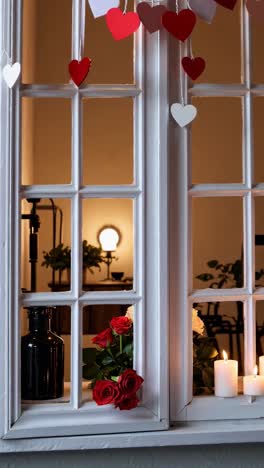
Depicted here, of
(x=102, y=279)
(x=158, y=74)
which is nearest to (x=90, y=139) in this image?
(x=102, y=279)

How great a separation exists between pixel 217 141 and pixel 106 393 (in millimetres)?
4750

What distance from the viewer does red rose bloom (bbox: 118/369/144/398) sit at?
1.79 metres

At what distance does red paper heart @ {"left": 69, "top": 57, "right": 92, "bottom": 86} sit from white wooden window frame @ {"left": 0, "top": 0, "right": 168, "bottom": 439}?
40mm

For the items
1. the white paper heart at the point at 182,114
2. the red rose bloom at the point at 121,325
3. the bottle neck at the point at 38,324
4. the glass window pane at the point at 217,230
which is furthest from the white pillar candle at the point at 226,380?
the glass window pane at the point at 217,230

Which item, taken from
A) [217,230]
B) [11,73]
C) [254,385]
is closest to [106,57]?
[217,230]

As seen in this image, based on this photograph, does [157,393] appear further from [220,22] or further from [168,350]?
[220,22]

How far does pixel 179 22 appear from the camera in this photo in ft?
6.03

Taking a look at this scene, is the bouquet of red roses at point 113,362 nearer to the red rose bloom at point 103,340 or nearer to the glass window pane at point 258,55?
the red rose bloom at point 103,340

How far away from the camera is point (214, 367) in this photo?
1.99 metres

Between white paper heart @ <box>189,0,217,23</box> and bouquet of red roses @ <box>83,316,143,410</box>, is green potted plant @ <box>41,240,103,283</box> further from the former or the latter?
white paper heart @ <box>189,0,217,23</box>

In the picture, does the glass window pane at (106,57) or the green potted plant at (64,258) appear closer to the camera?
the green potted plant at (64,258)

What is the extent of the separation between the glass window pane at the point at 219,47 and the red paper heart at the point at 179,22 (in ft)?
14.9

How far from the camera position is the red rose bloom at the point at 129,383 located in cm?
179

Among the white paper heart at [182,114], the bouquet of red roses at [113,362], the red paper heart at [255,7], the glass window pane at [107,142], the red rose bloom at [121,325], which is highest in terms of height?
the glass window pane at [107,142]
